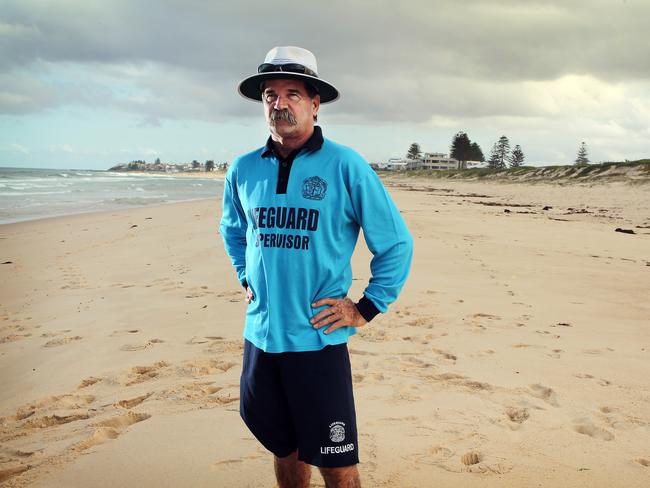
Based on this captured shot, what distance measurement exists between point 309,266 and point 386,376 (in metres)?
2.28

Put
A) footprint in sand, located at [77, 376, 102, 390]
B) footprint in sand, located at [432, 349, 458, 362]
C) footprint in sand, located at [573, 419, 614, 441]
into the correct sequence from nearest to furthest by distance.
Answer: footprint in sand, located at [573, 419, 614, 441] < footprint in sand, located at [77, 376, 102, 390] < footprint in sand, located at [432, 349, 458, 362]

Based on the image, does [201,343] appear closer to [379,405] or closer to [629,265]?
[379,405]

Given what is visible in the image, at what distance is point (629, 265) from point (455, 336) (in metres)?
5.05

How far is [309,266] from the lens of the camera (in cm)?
216

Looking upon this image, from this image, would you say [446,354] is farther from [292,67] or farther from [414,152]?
[414,152]

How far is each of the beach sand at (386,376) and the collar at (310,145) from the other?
180cm

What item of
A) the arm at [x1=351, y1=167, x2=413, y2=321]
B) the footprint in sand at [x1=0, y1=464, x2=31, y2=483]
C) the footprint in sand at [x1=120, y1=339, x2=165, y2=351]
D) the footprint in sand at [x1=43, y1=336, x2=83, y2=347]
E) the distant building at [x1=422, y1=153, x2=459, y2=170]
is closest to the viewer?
the arm at [x1=351, y1=167, x2=413, y2=321]

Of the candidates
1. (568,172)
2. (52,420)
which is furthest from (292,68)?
(568,172)

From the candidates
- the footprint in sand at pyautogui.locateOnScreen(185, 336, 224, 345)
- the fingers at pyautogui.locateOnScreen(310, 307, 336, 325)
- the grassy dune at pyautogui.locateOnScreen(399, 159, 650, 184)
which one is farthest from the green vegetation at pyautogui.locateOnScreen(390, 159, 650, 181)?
the fingers at pyautogui.locateOnScreen(310, 307, 336, 325)

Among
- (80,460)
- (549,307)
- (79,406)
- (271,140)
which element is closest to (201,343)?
(79,406)

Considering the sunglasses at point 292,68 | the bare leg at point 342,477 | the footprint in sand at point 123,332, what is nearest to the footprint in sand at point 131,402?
the footprint in sand at point 123,332

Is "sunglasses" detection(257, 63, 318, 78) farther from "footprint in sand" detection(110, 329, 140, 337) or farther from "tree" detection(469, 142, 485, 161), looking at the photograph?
"tree" detection(469, 142, 485, 161)

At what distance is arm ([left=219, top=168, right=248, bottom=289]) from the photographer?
8.43ft

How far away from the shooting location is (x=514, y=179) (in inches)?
1724
